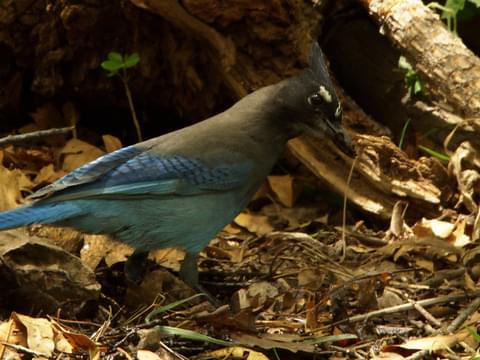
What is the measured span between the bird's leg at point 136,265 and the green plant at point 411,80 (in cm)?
172

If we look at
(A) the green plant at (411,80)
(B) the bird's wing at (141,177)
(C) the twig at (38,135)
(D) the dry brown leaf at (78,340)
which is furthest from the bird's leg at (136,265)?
(A) the green plant at (411,80)

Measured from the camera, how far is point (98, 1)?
15.4 ft

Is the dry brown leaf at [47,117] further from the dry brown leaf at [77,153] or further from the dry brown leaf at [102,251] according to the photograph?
the dry brown leaf at [102,251]

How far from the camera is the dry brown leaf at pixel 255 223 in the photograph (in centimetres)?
459

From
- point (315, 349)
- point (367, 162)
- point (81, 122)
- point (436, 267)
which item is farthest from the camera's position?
point (81, 122)

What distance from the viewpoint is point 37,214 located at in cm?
342

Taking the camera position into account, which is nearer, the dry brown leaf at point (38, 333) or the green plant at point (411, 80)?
the dry brown leaf at point (38, 333)

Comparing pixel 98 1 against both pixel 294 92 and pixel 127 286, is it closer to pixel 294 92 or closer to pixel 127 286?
pixel 294 92

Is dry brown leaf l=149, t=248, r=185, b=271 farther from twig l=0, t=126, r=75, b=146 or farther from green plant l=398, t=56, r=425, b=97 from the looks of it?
green plant l=398, t=56, r=425, b=97

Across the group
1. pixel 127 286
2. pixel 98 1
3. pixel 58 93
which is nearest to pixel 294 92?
pixel 127 286

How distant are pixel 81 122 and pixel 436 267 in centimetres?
224

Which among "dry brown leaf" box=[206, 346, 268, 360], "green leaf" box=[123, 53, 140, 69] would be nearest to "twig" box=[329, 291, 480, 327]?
"dry brown leaf" box=[206, 346, 268, 360]

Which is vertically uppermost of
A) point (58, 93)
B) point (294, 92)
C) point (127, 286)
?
point (294, 92)

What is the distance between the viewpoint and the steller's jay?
3.57 m
